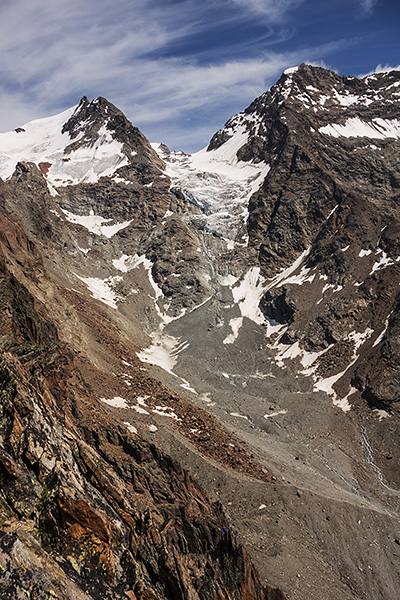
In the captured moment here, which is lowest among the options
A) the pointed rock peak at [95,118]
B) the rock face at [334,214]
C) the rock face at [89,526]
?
the rock face at [89,526]

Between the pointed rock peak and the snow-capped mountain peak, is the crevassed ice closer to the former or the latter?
the snow-capped mountain peak

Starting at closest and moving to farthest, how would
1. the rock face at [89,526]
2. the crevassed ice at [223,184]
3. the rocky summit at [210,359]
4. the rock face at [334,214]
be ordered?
the rock face at [89,526] < the rocky summit at [210,359] < the rock face at [334,214] < the crevassed ice at [223,184]

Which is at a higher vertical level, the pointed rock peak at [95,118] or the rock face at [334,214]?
the pointed rock peak at [95,118]

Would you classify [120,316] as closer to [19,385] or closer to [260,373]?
[260,373]

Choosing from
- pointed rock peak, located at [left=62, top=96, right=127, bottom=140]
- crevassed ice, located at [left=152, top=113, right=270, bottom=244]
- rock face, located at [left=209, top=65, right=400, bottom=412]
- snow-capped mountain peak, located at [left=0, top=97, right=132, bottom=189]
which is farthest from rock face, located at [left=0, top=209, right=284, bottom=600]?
pointed rock peak, located at [left=62, top=96, right=127, bottom=140]

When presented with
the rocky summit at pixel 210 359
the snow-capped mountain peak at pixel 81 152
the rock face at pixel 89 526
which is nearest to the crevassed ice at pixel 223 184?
the rocky summit at pixel 210 359

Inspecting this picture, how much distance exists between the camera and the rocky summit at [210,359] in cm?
1088

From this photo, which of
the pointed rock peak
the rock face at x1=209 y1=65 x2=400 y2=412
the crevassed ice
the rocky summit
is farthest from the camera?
the pointed rock peak

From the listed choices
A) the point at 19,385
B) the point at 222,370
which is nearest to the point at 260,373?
the point at 222,370

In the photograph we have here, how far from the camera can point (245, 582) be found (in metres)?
17.2

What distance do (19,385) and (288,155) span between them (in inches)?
5195

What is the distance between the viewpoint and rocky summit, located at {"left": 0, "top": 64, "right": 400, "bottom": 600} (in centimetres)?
1088

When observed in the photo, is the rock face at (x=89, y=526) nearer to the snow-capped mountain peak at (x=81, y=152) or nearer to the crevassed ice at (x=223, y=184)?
the crevassed ice at (x=223, y=184)

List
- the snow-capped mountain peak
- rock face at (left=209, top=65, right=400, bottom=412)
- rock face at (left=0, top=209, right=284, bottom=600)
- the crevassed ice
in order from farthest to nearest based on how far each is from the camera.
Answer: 1. the snow-capped mountain peak
2. the crevassed ice
3. rock face at (left=209, top=65, right=400, bottom=412)
4. rock face at (left=0, top=209, right=284, bottom=600)
